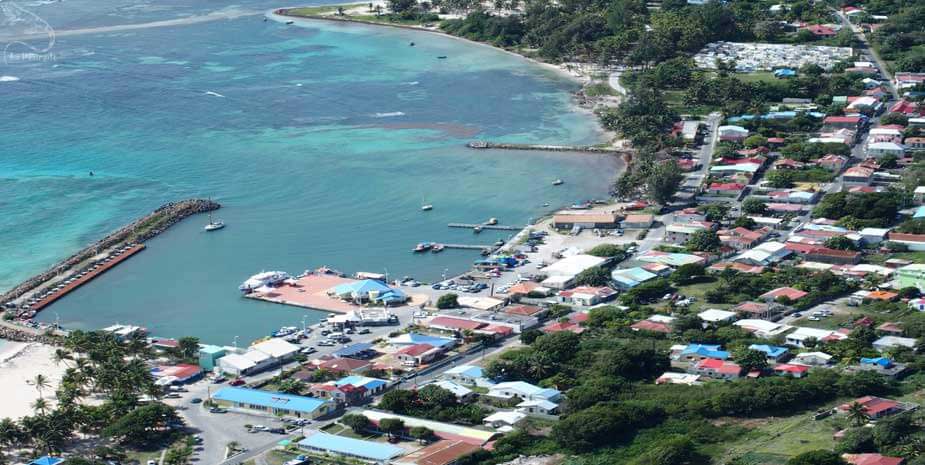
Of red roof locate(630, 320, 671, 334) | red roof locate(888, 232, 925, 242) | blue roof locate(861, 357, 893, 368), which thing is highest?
red roof locate(888, 232, 925, 242)

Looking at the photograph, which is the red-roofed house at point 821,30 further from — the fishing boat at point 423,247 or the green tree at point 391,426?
the green tree at point 391,426

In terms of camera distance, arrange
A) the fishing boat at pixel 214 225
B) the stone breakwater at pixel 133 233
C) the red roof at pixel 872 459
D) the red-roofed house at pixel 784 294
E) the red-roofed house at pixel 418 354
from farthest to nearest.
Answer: the fishing boat at pixel 214 225, the stone breakwater at pixel 133 233, the red-roofed house at pixel 784 294, the red-roofed house at pixel 418 354, the red roof at pixel 872 459

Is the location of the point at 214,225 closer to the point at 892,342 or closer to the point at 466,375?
the point at 466,375

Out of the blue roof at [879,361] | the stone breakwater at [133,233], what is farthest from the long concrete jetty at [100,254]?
the blue roof at [879,361]

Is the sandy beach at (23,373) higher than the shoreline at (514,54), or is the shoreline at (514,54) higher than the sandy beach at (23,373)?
the shoreline at (514,54)

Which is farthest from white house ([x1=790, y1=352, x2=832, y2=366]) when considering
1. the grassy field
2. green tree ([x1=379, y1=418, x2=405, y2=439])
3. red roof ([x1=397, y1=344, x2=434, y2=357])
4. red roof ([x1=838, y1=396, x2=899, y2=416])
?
green tree ([x1=379, y1=418, x2=405, y2=439])

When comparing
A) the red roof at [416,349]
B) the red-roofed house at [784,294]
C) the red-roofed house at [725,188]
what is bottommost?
the red roof at [416,349]

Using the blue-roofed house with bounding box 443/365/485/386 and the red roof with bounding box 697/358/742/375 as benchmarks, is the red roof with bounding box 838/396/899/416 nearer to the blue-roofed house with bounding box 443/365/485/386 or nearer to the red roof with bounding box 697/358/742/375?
the red roof with bounding box 697/358/742/375

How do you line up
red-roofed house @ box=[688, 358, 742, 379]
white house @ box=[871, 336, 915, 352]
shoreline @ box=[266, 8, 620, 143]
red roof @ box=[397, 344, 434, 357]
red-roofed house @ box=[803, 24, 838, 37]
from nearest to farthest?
1. red-roofed house @ box=[688, 358, 742, 379]
2. white house @ box=[871, 336, 915, 352]
3. red roof @ box=[397, 344, 434, 357]
4. shoreline @ box=[266, 8, 620, 143]
5. red-roofed house @ box=[803, 24, 838, 37]
